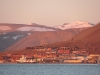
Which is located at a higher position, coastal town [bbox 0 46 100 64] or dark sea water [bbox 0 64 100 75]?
coastal town [bbox 0 46 100 64]

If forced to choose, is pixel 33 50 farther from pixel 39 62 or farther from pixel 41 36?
A: pixel 41 36

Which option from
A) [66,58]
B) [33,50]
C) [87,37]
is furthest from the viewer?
[87,37]

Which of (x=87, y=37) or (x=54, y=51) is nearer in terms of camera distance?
(x=54, y=51)

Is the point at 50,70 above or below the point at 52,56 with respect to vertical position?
below

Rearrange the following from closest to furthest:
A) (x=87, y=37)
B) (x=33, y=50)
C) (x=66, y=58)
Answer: (x=66, y=58) → (x=33, y=50) → (x=87, y=37)

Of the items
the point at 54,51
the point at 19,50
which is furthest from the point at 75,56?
the point at 19,50

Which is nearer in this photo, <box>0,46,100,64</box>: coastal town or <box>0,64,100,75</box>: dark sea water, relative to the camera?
<box>0,64,100,75</box>: dark sea water

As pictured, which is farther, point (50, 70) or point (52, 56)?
point (52, 56)

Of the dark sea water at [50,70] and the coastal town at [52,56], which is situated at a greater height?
the coastal town at [52,56]
